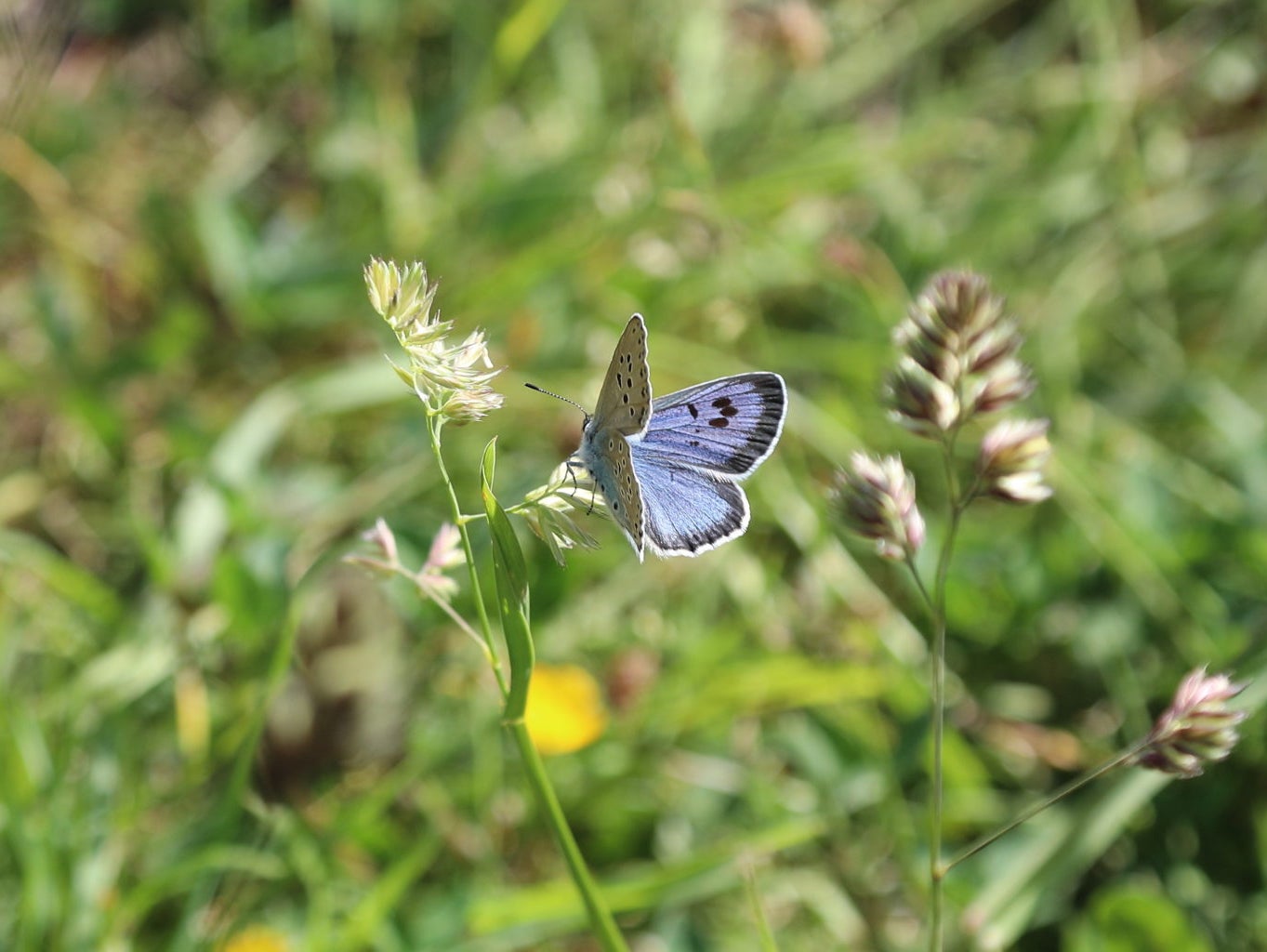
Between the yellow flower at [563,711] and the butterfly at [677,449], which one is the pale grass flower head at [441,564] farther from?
the yellow flower at [563,711]

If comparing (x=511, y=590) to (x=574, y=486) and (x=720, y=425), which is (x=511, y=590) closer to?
(x=574, y=486)

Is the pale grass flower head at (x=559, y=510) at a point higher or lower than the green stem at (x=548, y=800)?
higher

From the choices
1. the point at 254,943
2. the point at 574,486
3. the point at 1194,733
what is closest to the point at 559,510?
the point at 574,486

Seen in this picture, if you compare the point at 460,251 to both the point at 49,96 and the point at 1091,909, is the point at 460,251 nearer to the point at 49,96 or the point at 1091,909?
the point at 49,96

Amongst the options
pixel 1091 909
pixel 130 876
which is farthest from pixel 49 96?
pixel 1091 909

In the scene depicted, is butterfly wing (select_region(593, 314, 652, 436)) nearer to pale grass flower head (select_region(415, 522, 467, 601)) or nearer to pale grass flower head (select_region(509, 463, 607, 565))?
pale grass flower head (select_region(509, 463, 607, 565))

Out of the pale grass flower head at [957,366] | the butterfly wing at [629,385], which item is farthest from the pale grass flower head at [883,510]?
the butterfly wing at [629,385]

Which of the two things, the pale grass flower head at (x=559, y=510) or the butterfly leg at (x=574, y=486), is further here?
the butterfly leg at (x=574, y=486)
